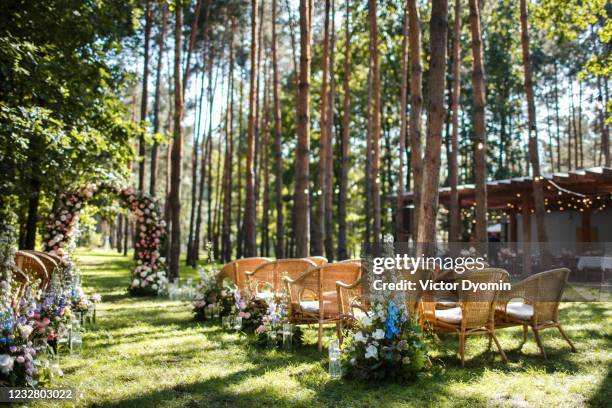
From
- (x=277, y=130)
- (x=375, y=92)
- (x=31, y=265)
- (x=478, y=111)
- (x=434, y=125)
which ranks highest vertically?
(x=375, y=92)

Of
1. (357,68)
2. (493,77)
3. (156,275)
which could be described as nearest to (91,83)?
(156,275)

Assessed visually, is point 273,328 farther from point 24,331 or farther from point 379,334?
point 24,331

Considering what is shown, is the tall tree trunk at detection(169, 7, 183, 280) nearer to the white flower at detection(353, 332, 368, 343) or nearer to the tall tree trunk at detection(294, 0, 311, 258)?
the tall tree trunk at detection(294, 0, 311, 258)

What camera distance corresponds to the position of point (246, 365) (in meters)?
5.26

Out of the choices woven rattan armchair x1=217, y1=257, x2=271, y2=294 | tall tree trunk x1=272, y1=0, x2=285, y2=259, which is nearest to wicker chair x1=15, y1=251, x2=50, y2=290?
woven rattan armchair x1=217, y1=257, x2=271, y2=294

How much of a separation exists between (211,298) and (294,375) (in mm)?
3683

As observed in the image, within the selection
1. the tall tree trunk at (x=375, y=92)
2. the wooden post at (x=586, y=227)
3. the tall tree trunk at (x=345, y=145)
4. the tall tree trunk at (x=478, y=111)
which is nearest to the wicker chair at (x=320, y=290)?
the tall tree trunk at (x=478, y=111)

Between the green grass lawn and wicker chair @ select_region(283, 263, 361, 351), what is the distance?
0.40 meters

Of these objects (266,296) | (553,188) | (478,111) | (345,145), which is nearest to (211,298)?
(266,296)

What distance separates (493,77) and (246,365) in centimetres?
2750

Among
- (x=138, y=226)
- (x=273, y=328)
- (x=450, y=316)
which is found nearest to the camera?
(x=450, y=316)

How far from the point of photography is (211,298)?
828cm

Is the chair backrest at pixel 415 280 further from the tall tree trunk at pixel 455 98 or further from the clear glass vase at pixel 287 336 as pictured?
the tall tree trunk at pixel 455 98

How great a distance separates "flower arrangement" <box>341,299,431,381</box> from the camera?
4.56 meters
